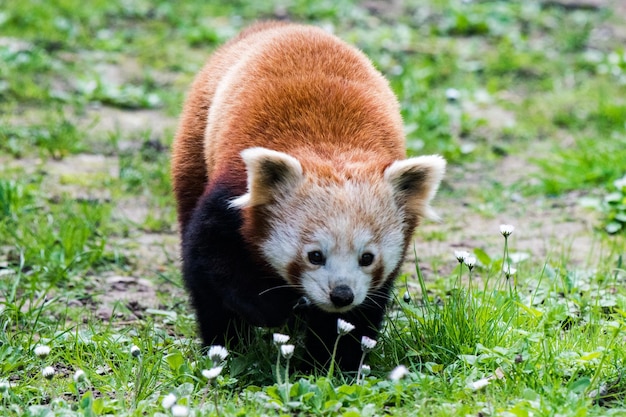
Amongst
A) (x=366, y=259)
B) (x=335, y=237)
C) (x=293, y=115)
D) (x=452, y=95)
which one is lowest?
(x=452, y=95)

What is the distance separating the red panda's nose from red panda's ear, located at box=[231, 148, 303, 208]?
47 centimetres

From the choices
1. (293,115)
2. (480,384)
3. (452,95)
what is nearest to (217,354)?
(480,384)

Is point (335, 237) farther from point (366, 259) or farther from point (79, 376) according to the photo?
point (79, 376)

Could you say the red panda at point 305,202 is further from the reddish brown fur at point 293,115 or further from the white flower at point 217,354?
the white flower at point 217,354

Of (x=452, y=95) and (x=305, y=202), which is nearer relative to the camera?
(x=305, y=202)

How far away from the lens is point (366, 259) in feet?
11.9

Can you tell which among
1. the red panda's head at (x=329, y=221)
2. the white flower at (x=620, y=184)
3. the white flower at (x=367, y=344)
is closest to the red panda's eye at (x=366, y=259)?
the red panda's head at (x=329, y=221)

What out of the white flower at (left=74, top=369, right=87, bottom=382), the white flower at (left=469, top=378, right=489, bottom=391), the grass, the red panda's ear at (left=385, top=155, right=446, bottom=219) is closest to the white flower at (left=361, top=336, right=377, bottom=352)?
the grass

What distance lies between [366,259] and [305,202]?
34 centimetres

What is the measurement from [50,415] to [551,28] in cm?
787

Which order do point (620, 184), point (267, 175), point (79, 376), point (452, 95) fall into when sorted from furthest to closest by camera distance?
1. point (452, 95)
2. point (620, 184)
3. point (267, 175)
4. point (79, 376)

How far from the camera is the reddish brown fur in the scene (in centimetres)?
385

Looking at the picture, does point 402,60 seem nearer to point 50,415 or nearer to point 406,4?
point 406,4

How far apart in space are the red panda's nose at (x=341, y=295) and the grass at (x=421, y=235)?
0.29 meters
